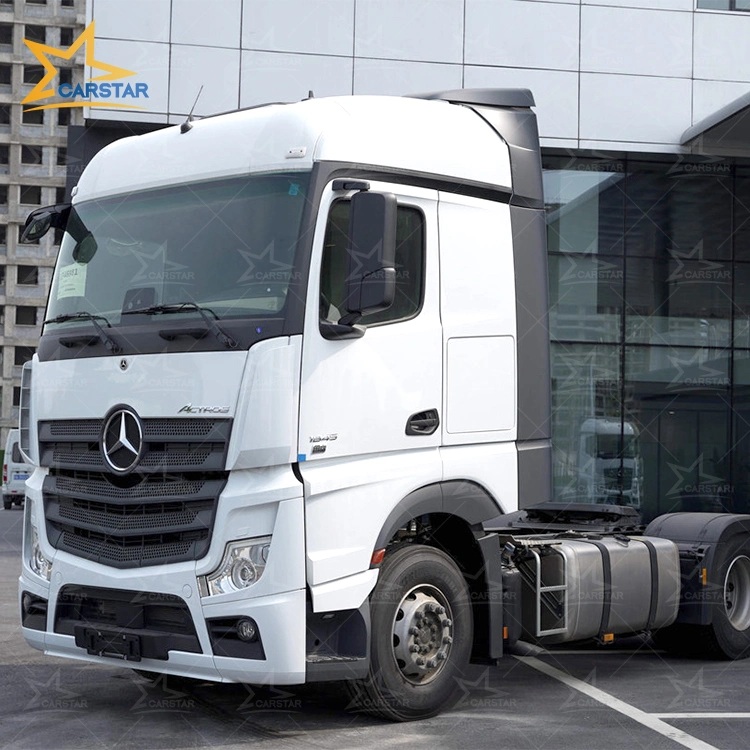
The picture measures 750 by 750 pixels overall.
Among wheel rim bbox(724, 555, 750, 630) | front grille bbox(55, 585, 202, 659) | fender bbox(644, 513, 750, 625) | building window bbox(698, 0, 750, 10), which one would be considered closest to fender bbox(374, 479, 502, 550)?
front grille bbox(55, 585, 202, 659)

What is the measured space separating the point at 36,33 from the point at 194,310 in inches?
3180

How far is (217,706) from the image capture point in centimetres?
713

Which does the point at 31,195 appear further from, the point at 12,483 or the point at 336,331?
the point at 336,331

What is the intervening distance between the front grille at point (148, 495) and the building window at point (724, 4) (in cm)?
1631

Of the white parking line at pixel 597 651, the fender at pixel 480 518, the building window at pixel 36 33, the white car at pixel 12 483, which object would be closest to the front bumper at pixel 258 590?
the fender at pixel 480 518

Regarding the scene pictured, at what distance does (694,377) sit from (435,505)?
52.1ft

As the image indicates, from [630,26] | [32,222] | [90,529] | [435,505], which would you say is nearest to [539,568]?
[435,505]

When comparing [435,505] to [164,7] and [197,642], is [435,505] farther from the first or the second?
[164,7]

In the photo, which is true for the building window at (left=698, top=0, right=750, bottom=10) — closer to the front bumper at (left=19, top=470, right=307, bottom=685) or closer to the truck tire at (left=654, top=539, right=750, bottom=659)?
the truck tire at (left=654, top=539, right=750, bottom=659)

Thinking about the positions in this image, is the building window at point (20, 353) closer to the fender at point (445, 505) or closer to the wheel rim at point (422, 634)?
the fender at point (445, 505)

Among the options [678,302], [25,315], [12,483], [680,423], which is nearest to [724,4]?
[678,302]

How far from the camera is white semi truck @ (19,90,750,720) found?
5961mm

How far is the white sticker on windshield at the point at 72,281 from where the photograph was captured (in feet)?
22.6

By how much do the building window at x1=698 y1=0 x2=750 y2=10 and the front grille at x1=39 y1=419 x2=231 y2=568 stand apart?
53.5 feet
